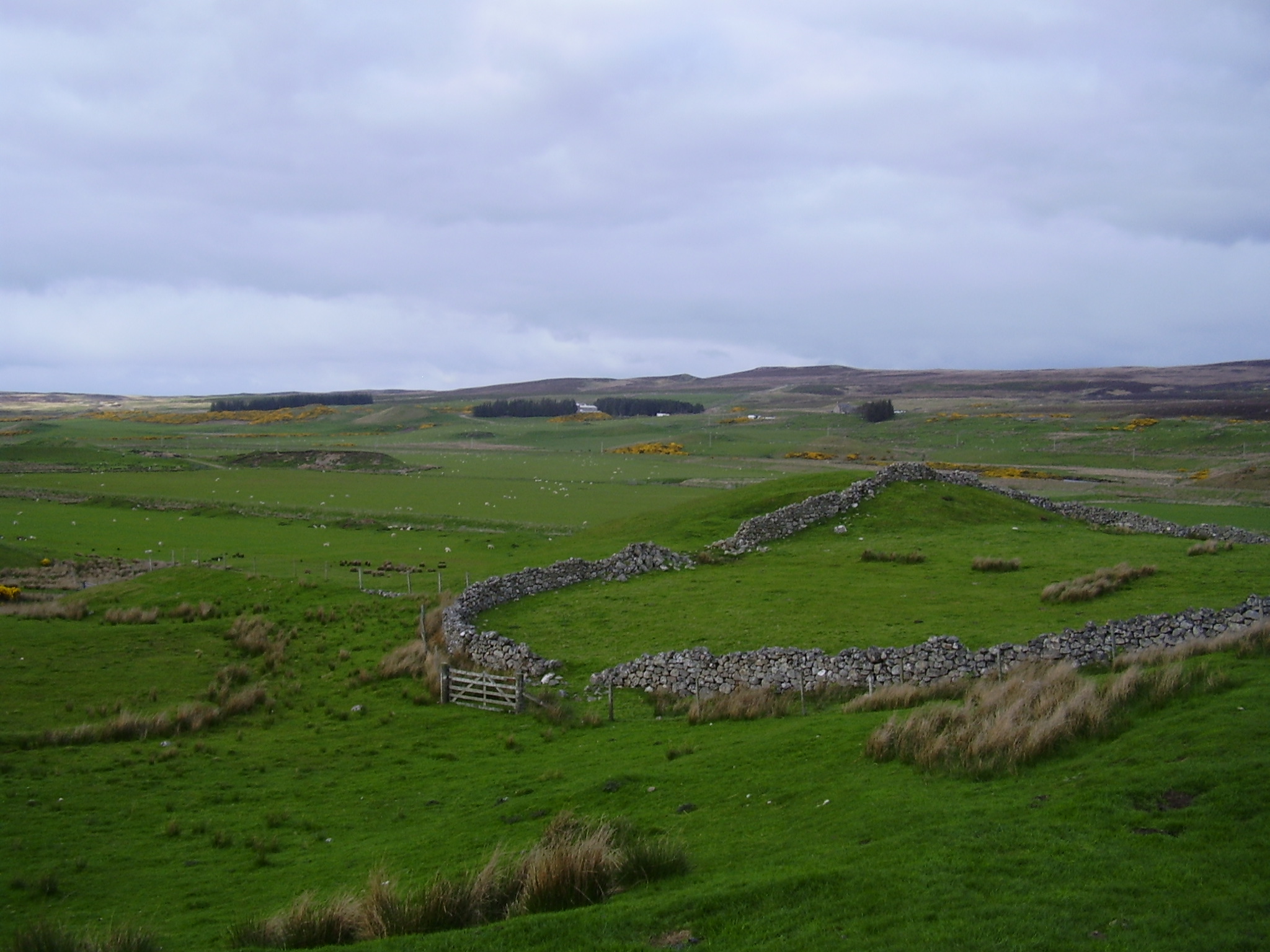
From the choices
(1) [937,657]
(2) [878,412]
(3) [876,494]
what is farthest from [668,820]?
(2) [878,412]

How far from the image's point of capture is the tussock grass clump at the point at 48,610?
29.2 metres

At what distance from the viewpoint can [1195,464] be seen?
8456 centimetres

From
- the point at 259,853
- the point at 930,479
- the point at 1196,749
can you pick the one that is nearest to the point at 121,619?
the point at 259,853

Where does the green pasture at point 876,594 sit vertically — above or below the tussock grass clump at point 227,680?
above

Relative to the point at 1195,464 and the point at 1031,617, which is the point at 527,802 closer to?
the point at 1031,617

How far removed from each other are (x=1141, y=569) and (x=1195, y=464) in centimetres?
7042

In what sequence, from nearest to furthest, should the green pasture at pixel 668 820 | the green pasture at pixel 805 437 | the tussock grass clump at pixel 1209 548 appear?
the green pasture at pixel 668 820, the tussock grass clump at pixel 1209 548, the green pasture at pixel 805 437

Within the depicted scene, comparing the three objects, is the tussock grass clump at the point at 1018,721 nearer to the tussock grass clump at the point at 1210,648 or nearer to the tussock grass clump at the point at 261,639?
the tussock grass clump at the point at 1210,648

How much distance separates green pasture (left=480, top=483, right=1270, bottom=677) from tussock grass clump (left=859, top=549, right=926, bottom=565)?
1.07 feet

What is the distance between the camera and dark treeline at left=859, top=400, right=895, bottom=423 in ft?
502

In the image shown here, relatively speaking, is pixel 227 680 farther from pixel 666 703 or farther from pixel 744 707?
pixel 744 707

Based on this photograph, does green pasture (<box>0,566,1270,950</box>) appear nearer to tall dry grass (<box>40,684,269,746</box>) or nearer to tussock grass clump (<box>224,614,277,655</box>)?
tall dry grass (<box>40,684,269,746</box>)

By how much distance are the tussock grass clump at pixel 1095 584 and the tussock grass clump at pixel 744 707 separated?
9482 mm

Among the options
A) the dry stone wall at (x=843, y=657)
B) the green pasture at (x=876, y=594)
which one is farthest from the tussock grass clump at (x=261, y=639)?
the green pasture at (x=876, y=594)
